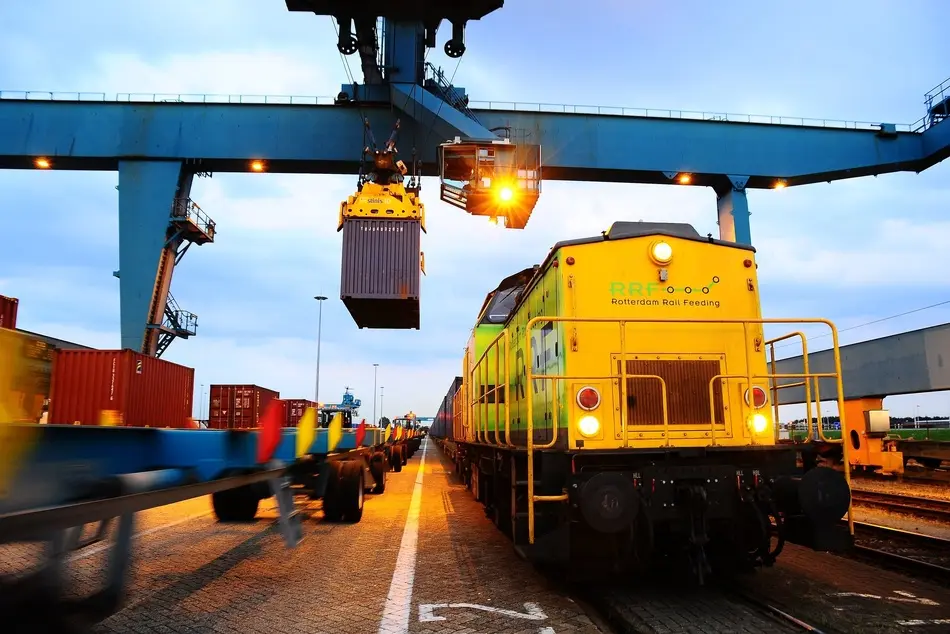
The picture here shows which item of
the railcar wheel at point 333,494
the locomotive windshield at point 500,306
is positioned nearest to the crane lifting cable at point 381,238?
the locomotive windshield at point 500,306

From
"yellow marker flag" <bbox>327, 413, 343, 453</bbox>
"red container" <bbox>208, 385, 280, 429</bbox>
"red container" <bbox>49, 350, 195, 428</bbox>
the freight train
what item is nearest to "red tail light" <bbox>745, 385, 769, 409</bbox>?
the freight train

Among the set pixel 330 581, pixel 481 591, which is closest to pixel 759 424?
pixel 481 591

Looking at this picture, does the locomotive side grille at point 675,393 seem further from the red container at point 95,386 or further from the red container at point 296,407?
the red container at point 296,407

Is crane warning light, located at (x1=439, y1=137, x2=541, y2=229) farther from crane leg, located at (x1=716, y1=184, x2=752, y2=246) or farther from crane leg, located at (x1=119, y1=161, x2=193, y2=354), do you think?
crane leg, located at (x1=119, y1=161, x2=193, y2=354)

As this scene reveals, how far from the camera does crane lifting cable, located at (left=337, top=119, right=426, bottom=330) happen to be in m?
17.1

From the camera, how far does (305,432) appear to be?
5.98 metres

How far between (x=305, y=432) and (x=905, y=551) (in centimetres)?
678

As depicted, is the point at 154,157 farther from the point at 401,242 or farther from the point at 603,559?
the point at 603,559

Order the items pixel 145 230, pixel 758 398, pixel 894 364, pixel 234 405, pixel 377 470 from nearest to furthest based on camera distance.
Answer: pixel 758 398 → pixel 377 470 → pixel 145 230 → pixel 234 405 → pixel 894 364

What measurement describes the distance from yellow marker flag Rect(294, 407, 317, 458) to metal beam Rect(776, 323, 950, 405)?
51.6 ft

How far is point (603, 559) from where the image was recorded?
492 centimetres

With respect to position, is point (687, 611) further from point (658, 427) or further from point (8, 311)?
point (8, 311)

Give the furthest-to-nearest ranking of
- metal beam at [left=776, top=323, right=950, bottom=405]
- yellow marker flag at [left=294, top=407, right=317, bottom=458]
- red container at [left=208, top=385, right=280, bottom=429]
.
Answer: red container at [left=208, top=385, right=280, bottom=429]
metal beam at [left=776, top=323, right=950, bottom=405]
yellow marker flag at [left=294, top=407, right=317, bottom=458]

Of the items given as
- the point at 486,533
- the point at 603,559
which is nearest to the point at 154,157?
the point at 486,533
